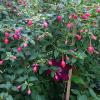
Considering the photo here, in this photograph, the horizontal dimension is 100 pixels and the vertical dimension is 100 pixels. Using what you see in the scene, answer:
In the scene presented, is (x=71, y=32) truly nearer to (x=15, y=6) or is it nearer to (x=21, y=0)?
(x=15, y=6)

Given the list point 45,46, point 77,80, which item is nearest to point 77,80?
point 77,80

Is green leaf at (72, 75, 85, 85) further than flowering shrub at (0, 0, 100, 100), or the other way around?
green leaf at (72, 75, 85, 85)

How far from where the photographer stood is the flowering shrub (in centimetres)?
238

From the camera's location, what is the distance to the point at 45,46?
8.21 ft

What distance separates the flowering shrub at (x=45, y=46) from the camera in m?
2.38

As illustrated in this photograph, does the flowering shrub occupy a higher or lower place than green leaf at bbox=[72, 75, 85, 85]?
higher

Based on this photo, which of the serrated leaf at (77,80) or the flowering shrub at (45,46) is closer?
the flowering shrub at (45,46)

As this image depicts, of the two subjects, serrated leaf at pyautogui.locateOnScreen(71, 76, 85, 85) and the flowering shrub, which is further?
serrated leaf at pyautogui.locateOnScreen(71, 76, 85, 85)

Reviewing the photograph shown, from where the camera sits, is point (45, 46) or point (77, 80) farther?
point (77, 80)

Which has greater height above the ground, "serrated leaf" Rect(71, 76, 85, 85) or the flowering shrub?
the flowering shrub

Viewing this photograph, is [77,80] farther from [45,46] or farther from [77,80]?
[45,46]

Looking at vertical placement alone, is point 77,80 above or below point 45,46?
below

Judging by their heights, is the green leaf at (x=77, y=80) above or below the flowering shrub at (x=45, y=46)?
below

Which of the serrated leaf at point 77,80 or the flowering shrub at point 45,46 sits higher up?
the flowering shrub at point 45,46
